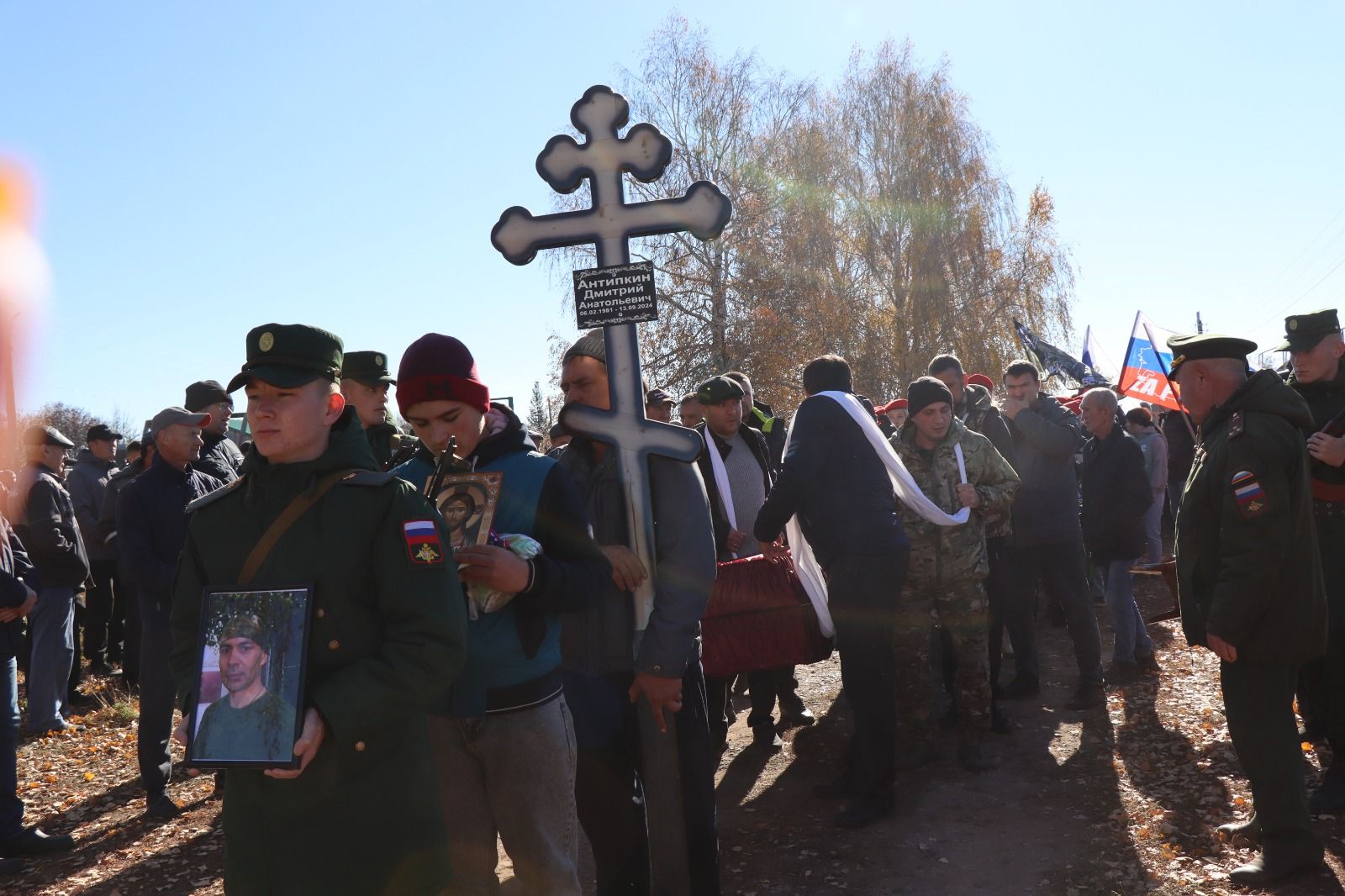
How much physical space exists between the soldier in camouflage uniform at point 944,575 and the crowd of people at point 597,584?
0.02 m

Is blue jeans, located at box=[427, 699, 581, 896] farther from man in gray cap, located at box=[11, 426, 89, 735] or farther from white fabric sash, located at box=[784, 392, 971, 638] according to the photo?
man in gray cap, located at box=[11, 426, 89, 735]

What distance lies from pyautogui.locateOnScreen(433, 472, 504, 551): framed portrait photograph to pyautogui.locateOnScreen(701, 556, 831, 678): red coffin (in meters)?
2.68

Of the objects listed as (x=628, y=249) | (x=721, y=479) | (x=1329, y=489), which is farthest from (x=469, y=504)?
(x=1329, y=489)

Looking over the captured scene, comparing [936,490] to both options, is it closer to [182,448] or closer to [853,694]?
[853,694]

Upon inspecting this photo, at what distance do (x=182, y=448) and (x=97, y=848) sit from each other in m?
2.14

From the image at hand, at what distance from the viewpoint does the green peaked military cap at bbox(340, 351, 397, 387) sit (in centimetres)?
477

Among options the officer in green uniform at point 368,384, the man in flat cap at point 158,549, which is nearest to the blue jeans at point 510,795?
the officer in green uniform at point 368,384

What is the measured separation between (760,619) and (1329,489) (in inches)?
109

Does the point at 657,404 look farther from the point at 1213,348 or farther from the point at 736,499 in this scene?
the point at 1213,348

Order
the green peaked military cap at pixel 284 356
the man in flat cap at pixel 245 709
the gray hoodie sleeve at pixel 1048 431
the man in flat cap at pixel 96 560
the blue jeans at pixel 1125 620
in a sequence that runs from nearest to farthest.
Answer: the man in flat cap at pixel 245 709, the green peaked military cap at pixel 284 356, the gray hoodie sleeve at pixel 1048 431, the blue jeans at pixel 1125 620, the man in flat cap at pixel 96 560

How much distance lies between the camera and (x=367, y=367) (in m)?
4.80

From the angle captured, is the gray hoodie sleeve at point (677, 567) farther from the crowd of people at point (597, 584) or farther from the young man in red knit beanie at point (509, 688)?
the young man in red knit beanie at point (509, 688)

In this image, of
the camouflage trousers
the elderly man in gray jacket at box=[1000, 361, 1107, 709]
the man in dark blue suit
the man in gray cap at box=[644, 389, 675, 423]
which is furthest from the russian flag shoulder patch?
the elderly man in gray jacket at box=[1000, 361, 1107, 709]

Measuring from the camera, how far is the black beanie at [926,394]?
5.99m
